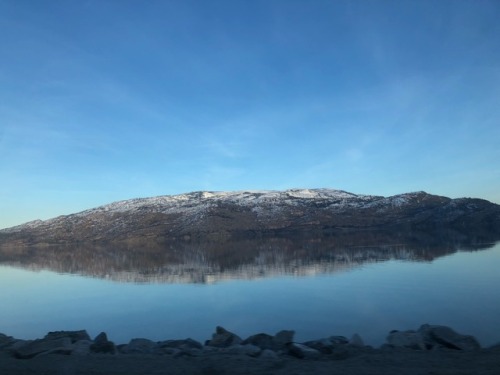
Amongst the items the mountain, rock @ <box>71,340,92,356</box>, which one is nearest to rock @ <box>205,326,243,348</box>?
rock @ <box>71,340,92,356</box>

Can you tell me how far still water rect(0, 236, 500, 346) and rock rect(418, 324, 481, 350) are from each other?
1505 mm

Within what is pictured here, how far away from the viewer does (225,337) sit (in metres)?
14.9

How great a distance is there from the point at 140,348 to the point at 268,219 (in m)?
151

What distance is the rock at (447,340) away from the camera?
12.3 m

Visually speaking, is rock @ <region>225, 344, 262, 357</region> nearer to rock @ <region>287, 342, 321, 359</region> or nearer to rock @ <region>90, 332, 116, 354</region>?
rock @ <region>287, 342, 321, 359</region>

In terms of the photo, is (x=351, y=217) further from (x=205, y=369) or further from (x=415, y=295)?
(x=205, y=369)

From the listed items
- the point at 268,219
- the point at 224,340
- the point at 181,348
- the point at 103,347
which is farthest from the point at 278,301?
the point at 268,219

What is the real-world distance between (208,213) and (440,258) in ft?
458

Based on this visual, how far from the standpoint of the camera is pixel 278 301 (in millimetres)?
23562

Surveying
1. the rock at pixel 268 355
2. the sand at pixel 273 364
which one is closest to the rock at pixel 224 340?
the rock at pixel 268 355

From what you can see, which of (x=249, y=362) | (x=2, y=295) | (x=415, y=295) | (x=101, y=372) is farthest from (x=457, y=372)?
(x=2, y=295)

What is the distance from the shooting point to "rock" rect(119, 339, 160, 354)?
1388 centimetres

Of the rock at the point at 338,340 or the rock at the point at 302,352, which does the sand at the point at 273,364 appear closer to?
the rock at the point at 302,352

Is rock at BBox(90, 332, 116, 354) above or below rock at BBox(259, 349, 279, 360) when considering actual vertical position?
below
